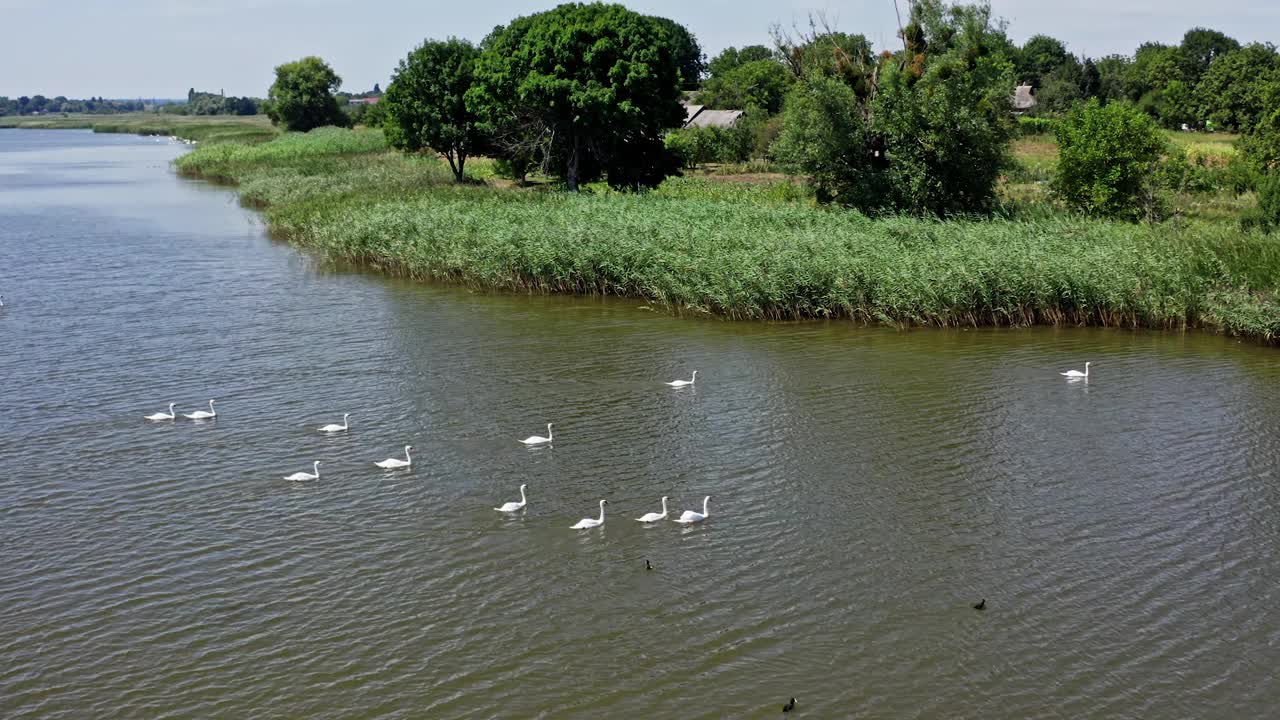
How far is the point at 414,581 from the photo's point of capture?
15.0 m

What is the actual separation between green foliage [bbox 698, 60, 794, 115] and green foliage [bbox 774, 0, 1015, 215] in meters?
41.8

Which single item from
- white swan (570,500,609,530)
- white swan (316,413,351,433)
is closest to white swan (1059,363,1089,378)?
white swan (570,500,609,530)

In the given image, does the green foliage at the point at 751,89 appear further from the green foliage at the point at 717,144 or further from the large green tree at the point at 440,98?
the large green tree at the point at 440,98

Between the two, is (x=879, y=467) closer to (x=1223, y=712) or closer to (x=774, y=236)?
(x=1223, y=712)

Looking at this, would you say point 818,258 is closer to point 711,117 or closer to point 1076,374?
point 1076,374

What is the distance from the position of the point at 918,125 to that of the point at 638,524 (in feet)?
92.7

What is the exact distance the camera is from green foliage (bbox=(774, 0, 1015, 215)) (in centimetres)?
4075

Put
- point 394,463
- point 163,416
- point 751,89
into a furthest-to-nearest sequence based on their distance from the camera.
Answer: point 751,89 < point 163,416 < point 394,463

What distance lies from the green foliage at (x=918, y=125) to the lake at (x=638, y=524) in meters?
12.9

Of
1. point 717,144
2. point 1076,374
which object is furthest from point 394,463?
point 717,144

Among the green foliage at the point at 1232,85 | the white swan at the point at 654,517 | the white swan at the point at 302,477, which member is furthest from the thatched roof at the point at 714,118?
the white swan at the point at 654,517

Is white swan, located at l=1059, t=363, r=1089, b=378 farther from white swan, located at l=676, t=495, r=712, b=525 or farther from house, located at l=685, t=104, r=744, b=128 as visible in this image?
house, located at l=685, t=104, r=744, b=128

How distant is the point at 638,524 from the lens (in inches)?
670

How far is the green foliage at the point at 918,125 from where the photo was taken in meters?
40.8
